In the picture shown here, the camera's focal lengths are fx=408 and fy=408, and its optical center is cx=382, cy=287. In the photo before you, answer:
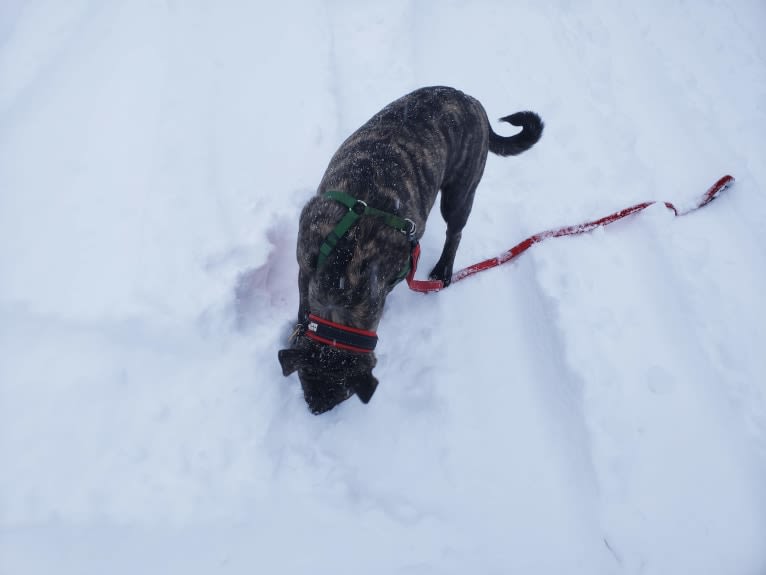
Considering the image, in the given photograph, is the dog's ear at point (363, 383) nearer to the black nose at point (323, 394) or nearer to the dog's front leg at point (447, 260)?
the black nose at point (323, 394)

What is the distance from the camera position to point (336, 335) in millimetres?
2357

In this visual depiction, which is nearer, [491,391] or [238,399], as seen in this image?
[238,399]

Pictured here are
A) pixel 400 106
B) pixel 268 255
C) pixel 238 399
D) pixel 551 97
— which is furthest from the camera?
pixel 551 97

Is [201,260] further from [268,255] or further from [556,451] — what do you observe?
[556,451]

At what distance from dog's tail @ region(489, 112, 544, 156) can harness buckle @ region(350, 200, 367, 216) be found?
178cm

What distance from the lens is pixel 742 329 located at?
11.1ft

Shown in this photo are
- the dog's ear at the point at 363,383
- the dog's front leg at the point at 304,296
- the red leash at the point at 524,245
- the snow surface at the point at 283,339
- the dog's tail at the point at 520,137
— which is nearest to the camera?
the snow surface at the point at 283,339

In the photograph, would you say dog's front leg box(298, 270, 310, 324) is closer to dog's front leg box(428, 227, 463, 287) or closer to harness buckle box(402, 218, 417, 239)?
harness buckle box(402, 218, 417, 239)

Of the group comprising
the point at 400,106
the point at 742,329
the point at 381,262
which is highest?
the point at 400,106

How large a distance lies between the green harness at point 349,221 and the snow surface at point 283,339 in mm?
946

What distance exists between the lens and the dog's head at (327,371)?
2387 mm

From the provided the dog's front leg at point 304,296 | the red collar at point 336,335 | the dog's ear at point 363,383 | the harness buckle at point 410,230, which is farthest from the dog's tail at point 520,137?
the dog's ear at point 363,383

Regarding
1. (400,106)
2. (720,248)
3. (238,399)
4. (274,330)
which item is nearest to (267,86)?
(400,106)

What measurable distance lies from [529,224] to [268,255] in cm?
248
